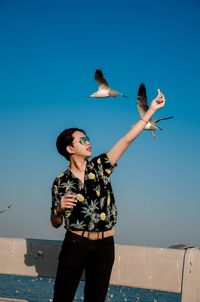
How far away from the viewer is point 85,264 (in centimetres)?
395

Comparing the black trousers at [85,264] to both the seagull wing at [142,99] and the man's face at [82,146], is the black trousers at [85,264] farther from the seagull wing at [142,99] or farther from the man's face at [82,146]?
the seagull wing at [142,99]

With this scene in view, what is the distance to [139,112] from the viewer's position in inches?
198

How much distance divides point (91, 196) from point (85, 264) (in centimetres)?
Result: 55

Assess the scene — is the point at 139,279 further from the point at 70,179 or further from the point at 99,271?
the point at 70,179

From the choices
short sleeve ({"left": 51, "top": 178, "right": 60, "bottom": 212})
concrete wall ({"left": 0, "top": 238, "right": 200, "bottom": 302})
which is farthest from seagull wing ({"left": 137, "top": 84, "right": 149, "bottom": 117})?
short sleeve ({"left": 51, "top": 178, "right": 60, "bottom": 212})

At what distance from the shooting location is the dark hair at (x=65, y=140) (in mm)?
4150

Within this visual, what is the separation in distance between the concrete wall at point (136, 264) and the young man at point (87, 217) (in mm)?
968

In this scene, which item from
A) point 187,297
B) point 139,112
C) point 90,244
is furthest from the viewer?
point 139,112

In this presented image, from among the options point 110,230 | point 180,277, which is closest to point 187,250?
point 180,277

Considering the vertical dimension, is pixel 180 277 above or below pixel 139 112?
below

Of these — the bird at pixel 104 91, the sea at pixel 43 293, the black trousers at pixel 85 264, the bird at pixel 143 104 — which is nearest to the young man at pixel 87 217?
the black trousers at pixel 85 264

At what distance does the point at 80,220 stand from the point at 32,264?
166 centimetres

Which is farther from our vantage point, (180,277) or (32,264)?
(32,264)

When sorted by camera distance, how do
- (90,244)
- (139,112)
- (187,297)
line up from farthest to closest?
(139,112), (187,297), (90,244)
